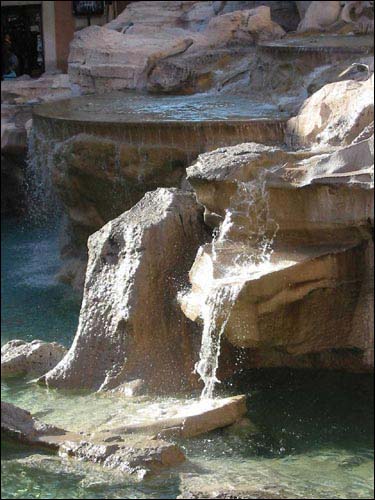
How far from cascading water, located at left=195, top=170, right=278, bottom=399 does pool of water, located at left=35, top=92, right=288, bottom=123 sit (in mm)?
2751

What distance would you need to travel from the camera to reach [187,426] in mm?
6180

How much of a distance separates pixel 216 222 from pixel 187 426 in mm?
1405

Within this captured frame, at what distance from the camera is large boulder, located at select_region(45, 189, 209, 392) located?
703 cm

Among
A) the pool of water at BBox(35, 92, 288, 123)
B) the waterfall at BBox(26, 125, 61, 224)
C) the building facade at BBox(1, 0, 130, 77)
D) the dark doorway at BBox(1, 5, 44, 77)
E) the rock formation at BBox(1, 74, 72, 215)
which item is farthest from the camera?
the dark doorway at BBox(1, 5, 44, 77)

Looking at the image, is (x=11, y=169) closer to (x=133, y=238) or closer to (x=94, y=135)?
(x=94, y=135)

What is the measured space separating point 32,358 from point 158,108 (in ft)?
13.1

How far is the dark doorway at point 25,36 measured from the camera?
53.0ft

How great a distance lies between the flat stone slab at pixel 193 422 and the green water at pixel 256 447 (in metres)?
0.07

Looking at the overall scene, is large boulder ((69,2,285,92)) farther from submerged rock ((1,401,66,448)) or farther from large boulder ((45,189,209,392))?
submerged rock ((1,401,66,448))

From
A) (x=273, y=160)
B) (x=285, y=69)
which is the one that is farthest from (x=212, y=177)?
(x=285, y=69)

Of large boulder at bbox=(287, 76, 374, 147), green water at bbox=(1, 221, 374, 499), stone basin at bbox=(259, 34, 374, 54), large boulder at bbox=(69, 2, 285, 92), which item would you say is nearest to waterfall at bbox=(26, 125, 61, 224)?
large boulder at bbox=(69, 2, 285, 92)

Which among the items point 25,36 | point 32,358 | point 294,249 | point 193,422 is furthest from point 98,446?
point 25,36

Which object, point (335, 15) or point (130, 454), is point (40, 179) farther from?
point (130, 454)

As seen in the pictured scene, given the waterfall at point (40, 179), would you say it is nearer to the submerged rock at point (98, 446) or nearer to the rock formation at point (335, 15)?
the rock formation at point (335, 15)
